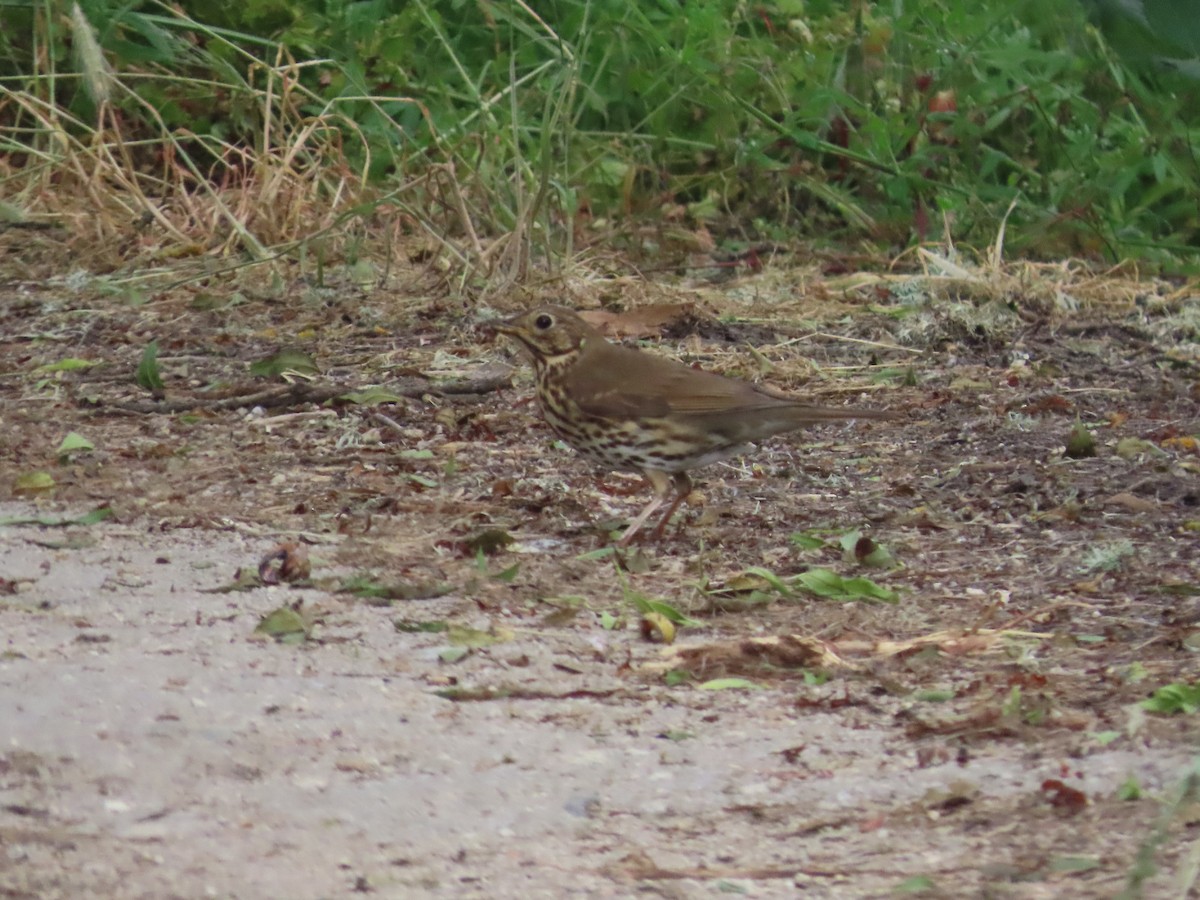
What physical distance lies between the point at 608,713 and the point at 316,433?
2.54m

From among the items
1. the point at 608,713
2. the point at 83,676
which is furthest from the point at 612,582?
the point at 83,676

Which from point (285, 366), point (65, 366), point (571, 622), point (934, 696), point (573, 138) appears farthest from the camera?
point (573, 138)

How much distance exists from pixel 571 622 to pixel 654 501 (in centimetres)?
96

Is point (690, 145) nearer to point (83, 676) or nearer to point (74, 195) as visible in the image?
point (74, 195)

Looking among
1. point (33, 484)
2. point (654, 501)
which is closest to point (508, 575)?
point (654, 501)

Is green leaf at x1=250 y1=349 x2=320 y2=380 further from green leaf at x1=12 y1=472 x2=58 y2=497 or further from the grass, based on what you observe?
green leaf at x1=12 y1=472 x2=58 y2=497

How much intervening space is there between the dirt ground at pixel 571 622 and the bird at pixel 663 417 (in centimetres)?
16

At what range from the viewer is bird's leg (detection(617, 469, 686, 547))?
179 inches

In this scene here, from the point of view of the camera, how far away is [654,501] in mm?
4734

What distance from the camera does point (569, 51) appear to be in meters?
7.18

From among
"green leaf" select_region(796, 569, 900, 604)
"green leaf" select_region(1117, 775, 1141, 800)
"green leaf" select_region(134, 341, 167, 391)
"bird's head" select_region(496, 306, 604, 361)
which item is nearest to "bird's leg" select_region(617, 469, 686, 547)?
"bird's head" select_region(496, 306, 604, 361)

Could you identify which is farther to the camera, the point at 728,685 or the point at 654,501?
the point at 654,501

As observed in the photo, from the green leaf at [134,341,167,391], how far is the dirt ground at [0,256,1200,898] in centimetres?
6

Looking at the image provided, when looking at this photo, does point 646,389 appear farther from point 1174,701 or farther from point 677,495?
point 1174,701
